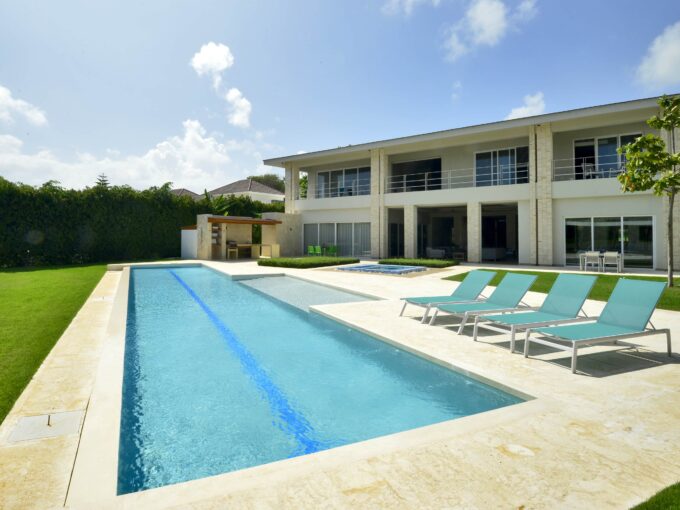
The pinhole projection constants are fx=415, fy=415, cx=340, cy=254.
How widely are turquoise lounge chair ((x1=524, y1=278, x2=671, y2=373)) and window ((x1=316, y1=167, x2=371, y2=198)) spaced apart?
21714 mm

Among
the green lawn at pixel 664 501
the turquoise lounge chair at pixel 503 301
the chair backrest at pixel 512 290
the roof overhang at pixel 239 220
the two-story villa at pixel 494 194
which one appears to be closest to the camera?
the green lawn at pixel 664 501

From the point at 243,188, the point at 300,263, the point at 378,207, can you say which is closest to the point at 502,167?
the point at 378,207

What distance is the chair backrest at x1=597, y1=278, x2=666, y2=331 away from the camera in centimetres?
529

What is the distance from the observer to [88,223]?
870 inches

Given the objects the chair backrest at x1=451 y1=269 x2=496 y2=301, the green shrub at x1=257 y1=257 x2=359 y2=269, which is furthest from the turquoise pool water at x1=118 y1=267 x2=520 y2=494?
the green shrub at x1=257 y1=257 x2=359 y2=269

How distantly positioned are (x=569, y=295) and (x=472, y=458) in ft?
15.2

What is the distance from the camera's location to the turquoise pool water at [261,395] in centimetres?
343

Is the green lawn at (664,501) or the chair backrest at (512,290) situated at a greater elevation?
the chair backrest at (512,290)

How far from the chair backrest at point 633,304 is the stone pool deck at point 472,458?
2.24 ft

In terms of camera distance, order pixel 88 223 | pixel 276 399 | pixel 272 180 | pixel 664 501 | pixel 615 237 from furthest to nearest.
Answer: pixel 272 180 → pixel 88 223 → pixel 615 237 → pixel 276 399 → pixel 664 501

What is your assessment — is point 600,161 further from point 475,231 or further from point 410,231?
point 410,231

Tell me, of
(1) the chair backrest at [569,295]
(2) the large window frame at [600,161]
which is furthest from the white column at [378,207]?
(1) the chair backrest at [569,295]

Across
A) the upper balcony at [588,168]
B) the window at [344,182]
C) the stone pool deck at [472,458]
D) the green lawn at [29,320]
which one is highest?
the window at [344,182]

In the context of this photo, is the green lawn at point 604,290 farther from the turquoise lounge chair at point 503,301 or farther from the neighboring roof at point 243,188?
the neighboring roof at point 243,188
